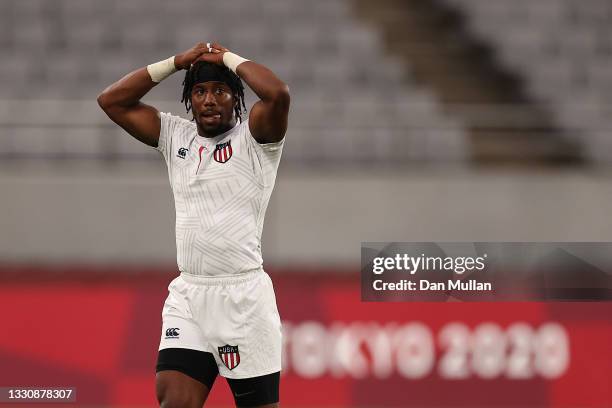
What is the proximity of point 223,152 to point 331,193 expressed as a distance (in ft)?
12.4

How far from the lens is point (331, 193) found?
7.89 metres

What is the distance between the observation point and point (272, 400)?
13.7 feet

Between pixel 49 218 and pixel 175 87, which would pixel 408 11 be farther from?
pixel 49 218

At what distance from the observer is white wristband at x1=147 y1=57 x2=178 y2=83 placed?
14.0 ft

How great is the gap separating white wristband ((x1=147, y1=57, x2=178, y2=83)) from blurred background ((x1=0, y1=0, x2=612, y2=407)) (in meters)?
3.03

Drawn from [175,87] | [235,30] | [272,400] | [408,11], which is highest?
[408,11]

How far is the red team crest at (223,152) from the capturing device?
4.14 meters

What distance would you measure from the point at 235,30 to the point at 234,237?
20.0 ft

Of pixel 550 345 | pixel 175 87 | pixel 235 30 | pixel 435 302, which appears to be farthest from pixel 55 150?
pixel 550 345

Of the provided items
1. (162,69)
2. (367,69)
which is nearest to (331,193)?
(367,69)

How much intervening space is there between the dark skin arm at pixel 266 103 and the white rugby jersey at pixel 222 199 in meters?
0.07

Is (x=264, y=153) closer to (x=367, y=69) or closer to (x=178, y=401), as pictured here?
(x=178, y=401)

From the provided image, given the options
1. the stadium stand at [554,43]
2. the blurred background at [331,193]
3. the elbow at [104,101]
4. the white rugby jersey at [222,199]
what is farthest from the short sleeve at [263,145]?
the stadium stand at [554,43]

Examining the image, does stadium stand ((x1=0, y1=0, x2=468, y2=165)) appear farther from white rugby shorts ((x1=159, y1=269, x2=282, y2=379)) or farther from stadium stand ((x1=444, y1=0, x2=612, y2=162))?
white rugby shorts ((x1=159, y1=269, x2=282, y2=379))
